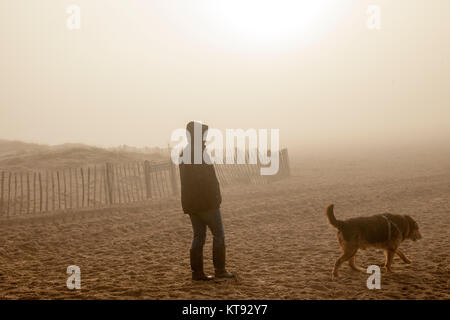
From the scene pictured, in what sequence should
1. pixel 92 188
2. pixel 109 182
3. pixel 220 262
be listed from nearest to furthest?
pixel 220 262, pixel 109 182, pixel 92 188

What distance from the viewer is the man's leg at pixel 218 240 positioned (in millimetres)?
5121

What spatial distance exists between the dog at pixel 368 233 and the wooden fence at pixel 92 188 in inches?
402

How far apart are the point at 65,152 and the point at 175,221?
1426 cm

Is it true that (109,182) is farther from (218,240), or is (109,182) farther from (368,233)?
(368,233)

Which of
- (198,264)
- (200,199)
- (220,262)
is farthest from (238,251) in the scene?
(200,199)

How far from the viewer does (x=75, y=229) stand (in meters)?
9.87

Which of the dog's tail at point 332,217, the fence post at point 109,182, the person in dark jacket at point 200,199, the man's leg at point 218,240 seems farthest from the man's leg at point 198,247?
the fence post at point 109,182

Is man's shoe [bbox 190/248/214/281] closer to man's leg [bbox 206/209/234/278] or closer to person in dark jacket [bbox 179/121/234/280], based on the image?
person in dark jacket [bbox 179/121/234/280]

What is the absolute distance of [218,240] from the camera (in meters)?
5.21

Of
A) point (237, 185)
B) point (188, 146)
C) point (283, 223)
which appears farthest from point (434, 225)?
point (237, 185)

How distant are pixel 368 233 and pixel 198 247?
2.27 meters

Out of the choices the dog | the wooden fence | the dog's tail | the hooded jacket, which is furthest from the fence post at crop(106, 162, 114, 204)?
the dog's tail

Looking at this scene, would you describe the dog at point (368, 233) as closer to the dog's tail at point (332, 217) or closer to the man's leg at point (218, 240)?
the dog's tail at point (332, 217)

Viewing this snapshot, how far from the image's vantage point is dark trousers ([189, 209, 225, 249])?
5.11 meters
